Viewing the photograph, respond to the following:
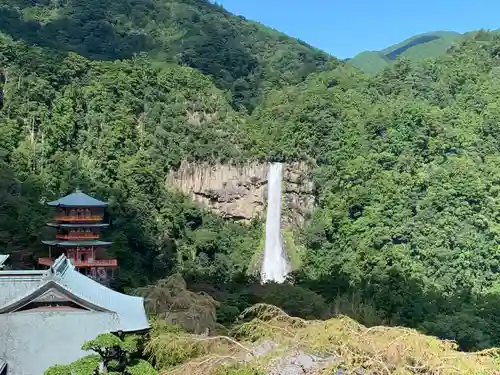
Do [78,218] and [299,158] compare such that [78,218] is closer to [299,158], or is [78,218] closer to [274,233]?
[274,233]

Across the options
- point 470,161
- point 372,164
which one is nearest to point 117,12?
point 372,164

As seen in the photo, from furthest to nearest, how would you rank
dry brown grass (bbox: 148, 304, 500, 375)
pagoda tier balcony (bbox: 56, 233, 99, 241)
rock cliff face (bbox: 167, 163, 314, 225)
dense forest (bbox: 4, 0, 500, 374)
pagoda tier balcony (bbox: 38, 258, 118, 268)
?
rock cliff face (bbox: 167, 163, 314, 225) < dense forest (bbox: 4, 0, 500, 374) < pagoda tier balcony (bbox: 56, 233, 99, 241) < pagoda tier balcony (bbox: 38, 258, 118, 268) < dry brown grass (bbox: 148, 304, 500, 375)

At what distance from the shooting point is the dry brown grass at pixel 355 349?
17.9 feet

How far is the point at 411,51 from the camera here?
70.8 m

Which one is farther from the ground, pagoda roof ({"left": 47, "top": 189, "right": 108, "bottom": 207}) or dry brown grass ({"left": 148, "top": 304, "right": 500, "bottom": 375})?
dry brown grass ({"left": 148, "top": 304, "right": 500, "bottom": 375})

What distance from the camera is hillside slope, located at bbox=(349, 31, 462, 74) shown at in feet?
227

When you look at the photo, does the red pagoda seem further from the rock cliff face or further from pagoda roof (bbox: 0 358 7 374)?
the rock cliff face

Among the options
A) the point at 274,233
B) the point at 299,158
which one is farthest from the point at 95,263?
the point at 299,158

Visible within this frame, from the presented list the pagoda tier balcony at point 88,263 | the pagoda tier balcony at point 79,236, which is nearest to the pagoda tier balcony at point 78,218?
the pagoda tier balcony at point 79,236

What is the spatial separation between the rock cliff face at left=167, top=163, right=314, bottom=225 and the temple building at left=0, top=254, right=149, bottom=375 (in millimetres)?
24521

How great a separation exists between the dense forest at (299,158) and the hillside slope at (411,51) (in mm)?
26580

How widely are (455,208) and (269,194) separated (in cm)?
1052

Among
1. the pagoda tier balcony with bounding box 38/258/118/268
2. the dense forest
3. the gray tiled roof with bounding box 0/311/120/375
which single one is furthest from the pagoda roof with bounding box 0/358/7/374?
the dense forest

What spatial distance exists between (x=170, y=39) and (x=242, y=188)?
19.0 m
